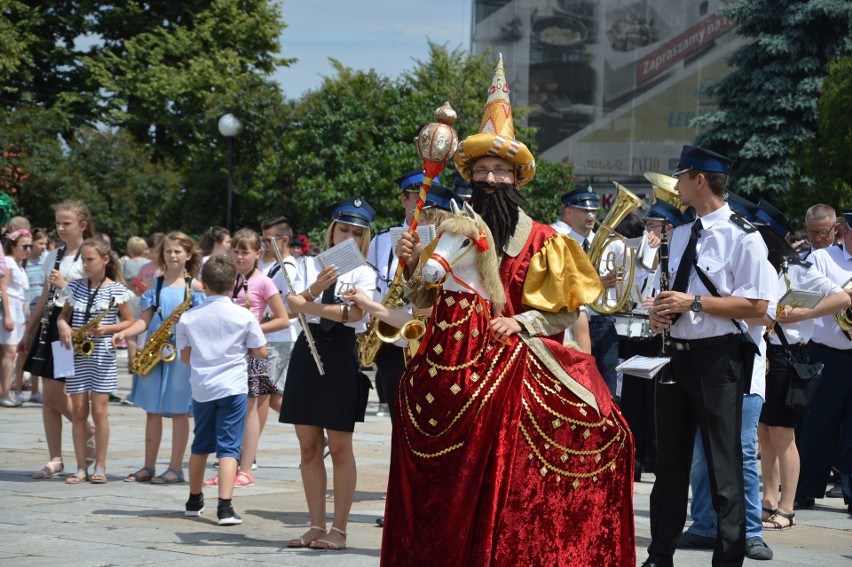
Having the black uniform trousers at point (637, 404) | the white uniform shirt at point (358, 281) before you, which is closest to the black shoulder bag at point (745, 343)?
the white uniform shirt at point (358, 281)

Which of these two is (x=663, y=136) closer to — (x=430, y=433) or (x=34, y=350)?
(x=34, y=350)

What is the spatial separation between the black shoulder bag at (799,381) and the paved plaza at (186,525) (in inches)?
33.1

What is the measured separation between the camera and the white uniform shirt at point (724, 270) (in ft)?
20.0

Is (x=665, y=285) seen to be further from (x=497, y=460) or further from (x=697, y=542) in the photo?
(x=697, y=542)

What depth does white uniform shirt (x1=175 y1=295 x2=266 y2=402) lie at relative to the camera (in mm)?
8102

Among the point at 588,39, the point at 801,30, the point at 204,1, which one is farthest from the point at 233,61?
the point at 801,30

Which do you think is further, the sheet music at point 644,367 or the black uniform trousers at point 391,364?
the black uniform trousers at point 391,364

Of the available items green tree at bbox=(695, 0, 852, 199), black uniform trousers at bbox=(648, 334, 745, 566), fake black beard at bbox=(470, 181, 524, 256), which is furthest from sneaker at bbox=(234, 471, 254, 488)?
green tree at bbox=(695, 0, 852, 199)

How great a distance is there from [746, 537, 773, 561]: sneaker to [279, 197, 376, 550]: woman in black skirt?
2.28m

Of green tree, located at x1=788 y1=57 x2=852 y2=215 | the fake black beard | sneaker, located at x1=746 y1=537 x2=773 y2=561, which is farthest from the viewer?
green tree, located at x1=788 y1=57 x2=852 y2=215

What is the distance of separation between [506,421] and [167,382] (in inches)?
196

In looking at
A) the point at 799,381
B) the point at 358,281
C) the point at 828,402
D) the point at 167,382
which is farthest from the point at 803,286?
the point at 167,382

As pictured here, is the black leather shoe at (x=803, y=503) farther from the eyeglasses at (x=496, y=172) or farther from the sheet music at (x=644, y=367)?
the eyeglasses at (x=496, y=172)

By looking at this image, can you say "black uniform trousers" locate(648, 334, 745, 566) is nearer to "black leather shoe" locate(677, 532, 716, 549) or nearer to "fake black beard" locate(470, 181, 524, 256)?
"black leather shoe" locate(677, 532, 716, 549)
